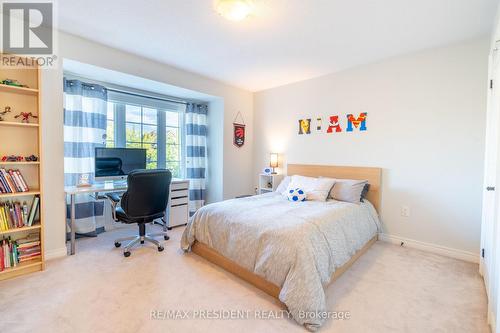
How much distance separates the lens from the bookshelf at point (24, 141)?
2.16 meters

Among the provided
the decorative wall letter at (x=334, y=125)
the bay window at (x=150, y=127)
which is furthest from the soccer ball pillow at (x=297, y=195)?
the bay window at (x=150, y=127)

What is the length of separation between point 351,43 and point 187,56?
77.4 inches

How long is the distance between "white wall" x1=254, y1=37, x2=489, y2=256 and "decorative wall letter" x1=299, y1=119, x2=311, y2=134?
26 centimetres

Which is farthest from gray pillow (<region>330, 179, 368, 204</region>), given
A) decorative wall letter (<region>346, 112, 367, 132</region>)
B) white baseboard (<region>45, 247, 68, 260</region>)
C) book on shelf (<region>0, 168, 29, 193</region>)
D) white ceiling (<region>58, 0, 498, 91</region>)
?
book on shelf (<region>0, 168, 29, 193</region>)

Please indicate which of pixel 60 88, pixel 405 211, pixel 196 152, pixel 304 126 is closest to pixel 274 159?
pixel 304 126

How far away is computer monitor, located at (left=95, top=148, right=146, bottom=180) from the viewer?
302 cm

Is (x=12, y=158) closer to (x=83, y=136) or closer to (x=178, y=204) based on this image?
(x=83, y=136)

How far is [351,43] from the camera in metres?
2.61

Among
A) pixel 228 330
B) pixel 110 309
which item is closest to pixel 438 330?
pixel 228 330

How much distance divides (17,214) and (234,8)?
2642 mm

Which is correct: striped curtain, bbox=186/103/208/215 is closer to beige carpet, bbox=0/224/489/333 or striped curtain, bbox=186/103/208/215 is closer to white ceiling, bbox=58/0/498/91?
white ceiling, bbox=58/0/498/91

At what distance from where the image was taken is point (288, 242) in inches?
70.0

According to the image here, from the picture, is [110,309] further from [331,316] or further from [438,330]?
[438,330]

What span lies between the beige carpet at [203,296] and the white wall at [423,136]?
48 cm
